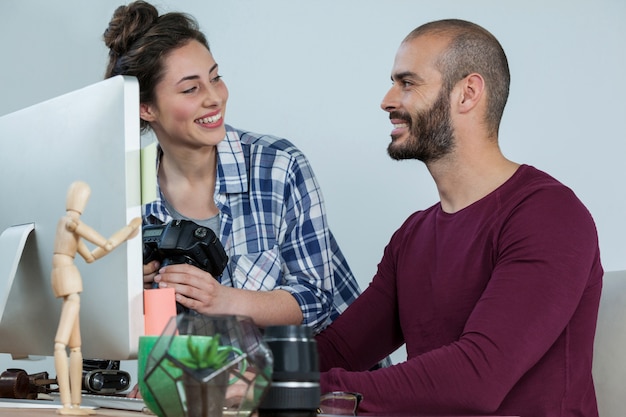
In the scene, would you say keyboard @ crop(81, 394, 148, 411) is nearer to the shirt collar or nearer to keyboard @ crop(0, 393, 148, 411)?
keyboard @ crop(0, 393, 148, 411)

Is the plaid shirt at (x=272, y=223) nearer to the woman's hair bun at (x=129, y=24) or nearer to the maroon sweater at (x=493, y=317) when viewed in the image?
the maroon sweater at (x=493, y=317)

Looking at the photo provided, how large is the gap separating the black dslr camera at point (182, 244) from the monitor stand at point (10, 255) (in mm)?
305

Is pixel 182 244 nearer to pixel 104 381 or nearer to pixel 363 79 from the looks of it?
pixel 104 381

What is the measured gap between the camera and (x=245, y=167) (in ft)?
6.53

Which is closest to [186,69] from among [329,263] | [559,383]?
[329,263]

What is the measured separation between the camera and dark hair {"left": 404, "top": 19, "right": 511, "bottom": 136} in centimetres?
181

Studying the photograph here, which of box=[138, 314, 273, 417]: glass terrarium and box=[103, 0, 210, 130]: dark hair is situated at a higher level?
box=[103, 0, 210, 130]: dark hair

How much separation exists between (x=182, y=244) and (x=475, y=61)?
0.69 m

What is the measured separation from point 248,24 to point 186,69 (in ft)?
3.19

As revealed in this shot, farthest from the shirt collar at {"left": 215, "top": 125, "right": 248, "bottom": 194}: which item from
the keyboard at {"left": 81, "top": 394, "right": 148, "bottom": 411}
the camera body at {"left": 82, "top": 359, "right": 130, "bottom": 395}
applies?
the keyboard at {"left": 81, "top": 394, "right": 148, "bottom": 411}

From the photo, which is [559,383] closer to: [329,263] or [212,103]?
[329,263]

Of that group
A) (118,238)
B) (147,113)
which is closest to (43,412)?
(118,238)

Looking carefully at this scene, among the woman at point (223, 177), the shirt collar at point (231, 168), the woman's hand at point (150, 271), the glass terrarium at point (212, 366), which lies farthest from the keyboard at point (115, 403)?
the shirt collar at point (231, 168)

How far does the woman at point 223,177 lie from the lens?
75.9 inches
